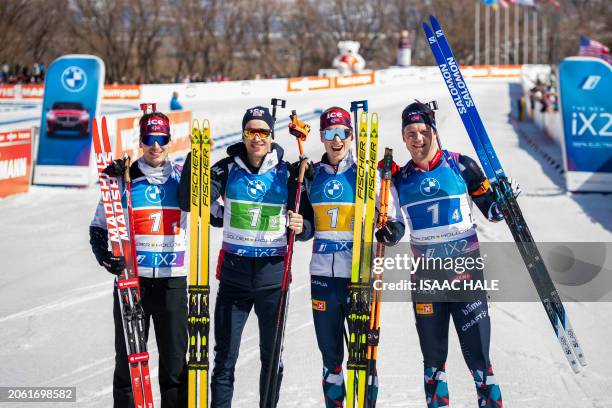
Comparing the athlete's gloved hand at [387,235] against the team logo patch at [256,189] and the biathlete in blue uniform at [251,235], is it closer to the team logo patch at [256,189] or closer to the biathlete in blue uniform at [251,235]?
the biathlete in blue uniform at [251,235]

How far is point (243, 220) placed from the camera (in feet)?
16.0

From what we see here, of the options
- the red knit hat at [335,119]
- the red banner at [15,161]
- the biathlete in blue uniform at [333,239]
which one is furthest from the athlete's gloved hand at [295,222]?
the red banner at [15,161]

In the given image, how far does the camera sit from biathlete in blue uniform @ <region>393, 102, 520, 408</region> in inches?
187

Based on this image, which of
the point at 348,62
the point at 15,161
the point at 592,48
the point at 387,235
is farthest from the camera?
the point at 348,62

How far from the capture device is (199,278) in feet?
16.0

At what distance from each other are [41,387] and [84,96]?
11.1 metres

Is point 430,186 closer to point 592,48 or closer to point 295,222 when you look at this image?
point 295,222

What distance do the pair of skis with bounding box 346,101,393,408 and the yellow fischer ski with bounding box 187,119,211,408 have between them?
0.85 metres

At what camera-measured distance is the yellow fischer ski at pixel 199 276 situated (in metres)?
4.80

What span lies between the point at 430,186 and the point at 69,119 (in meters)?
13.0

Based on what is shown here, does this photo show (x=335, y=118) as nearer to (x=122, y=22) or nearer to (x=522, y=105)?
(x=522, y=105)

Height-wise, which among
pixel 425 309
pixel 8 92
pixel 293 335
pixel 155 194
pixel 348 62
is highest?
pixel 348 62

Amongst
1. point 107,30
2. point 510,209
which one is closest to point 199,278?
point 510,209

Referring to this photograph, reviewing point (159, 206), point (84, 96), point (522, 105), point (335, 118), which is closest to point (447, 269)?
point (335, 118)
